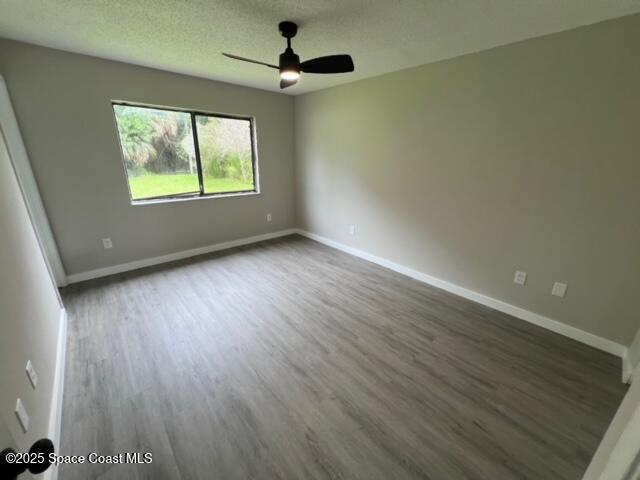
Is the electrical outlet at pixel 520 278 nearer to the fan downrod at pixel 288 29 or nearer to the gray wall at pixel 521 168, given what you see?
the gray wall at pixel 521 168

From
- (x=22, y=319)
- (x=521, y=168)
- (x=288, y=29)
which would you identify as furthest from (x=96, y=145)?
(x=521, y=168)

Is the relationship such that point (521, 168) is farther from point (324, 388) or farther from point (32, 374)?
point (32, 374)

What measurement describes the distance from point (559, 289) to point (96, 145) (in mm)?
4748

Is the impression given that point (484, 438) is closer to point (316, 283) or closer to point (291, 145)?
point (316, 283)

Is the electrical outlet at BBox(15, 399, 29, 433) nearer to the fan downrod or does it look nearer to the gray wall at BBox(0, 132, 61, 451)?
the gray wall at BBox(0, 132, 61, 451)

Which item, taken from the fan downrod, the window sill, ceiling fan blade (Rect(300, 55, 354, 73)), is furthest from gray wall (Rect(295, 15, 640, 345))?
the window sill

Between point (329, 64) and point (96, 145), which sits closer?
point (329, 64)

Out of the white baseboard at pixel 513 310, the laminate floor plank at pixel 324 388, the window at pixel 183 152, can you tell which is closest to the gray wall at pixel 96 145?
the window at pixel 183 152

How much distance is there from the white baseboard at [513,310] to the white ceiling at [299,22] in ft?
7.43

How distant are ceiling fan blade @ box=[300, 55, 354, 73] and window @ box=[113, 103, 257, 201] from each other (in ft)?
7.39

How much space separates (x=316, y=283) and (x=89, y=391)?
208 cm

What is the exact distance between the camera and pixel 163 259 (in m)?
3.65

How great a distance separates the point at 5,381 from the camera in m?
1.05

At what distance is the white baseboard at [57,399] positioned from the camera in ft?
4.12
